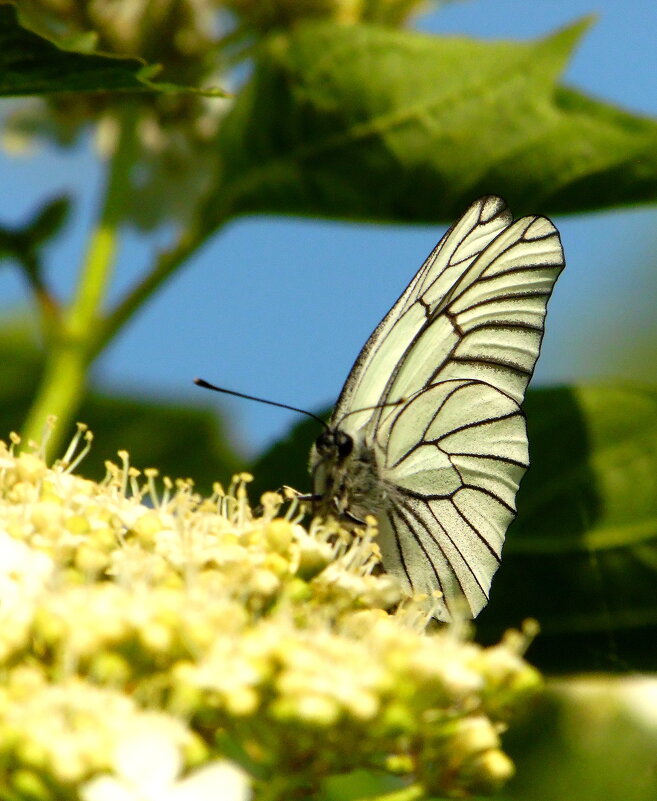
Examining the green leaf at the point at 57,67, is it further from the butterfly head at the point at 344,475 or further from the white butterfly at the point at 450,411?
the butterfly head at the point at 344,475

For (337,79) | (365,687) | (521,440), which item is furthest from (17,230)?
(365,687)

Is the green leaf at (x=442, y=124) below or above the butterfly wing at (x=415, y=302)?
above

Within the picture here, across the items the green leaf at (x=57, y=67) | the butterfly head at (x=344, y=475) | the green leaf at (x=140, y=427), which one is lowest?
the butterfly head at (x=344, y=475)

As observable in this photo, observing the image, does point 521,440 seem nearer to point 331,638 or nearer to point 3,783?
point 331,638

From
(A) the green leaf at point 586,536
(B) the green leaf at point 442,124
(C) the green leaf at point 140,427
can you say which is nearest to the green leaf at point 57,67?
(B) the green leaf at point 442,124

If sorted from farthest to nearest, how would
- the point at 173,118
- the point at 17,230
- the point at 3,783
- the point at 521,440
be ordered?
the point at 173,118 < the point at 17,230 < the point at 521,440 < the point at 3,783

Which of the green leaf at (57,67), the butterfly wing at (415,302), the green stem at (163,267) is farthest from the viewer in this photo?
the green stem at (163,267)

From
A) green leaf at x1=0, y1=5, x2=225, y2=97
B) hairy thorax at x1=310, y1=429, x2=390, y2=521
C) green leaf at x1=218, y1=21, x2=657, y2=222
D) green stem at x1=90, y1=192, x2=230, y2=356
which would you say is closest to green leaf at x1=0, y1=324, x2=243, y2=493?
green stem at x1=90, y1=192, x2=230, y2=356
